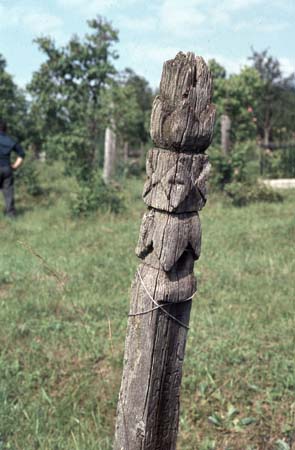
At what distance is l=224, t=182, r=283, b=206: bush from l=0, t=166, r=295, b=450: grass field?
8.01 ft

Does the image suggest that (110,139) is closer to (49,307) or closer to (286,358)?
(49,307)

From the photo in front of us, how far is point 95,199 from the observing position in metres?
8.57

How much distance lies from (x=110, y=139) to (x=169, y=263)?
9.58m

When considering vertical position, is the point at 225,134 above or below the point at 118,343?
above

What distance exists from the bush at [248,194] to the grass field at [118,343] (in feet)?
8.01

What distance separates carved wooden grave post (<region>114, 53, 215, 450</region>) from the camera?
64.7 inches

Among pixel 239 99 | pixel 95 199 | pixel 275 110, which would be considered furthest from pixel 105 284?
pixel 275 110

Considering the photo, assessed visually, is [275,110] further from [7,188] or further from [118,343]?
[118,343]

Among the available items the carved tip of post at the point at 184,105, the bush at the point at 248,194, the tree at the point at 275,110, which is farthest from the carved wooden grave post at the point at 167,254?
the tree at the point at 275,110

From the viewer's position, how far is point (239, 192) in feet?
30.9

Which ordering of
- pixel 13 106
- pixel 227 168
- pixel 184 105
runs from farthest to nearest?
1. pixel 13 106
2. pixel 227 168
3. pixel 184 105

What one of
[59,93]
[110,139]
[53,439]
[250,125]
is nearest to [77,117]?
[59,93]

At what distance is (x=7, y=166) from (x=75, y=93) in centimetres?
176

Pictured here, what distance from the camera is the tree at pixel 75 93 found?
8.48 meters
